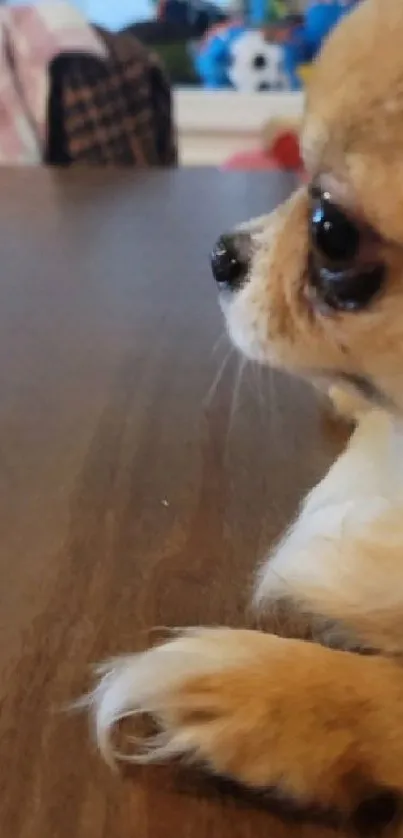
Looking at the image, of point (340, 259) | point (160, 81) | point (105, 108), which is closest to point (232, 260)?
point (340, 259)

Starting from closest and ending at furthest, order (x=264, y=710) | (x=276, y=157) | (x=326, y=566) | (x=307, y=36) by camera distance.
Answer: (x=264, y=710) → (x=326, y=566) → (x=276, y=157) → (x=307, y=36)

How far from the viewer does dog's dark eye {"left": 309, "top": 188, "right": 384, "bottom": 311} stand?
463 millimetres

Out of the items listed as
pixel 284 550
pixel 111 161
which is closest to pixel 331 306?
pixel 284 550

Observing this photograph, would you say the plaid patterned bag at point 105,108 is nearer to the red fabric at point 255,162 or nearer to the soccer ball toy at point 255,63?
the red fabric at point 255,162

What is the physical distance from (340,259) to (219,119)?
2.29 m

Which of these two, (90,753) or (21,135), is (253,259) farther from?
(21,135)

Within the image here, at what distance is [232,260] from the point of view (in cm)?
59

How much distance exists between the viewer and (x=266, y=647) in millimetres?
474

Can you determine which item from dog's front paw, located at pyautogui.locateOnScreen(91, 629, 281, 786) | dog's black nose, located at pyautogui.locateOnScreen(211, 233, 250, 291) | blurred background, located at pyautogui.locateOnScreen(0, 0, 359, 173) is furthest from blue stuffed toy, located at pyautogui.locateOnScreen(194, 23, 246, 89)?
dog's front paw, located at pyautogui.locateOnScreen(91, 629, 281, 786)

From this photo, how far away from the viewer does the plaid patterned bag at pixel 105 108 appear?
1.62 m

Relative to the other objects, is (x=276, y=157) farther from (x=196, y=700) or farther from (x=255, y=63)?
(x=196, y=700)

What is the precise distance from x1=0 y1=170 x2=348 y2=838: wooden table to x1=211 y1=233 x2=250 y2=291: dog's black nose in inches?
4.9

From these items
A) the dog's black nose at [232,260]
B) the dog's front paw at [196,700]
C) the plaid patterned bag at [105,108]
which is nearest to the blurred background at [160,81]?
the plaid patterned bag at [105,108]

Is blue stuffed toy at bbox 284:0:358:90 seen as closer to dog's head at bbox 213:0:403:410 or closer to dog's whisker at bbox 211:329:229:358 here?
dog's whisker at bbox 211:329:229:358
